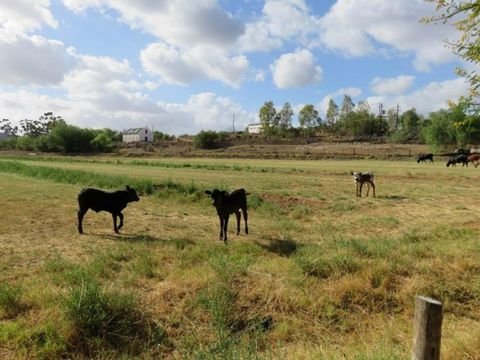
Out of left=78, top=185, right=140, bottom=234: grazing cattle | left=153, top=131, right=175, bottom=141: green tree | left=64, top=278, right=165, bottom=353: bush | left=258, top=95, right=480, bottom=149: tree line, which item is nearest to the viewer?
left=64, top=278, right=165, bottom=353: bush

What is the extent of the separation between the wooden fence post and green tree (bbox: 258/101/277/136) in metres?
113

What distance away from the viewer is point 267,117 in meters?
117

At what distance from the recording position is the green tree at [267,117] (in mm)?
115625

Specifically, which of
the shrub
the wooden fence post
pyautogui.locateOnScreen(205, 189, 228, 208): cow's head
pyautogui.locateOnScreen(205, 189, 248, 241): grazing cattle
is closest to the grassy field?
the shrub

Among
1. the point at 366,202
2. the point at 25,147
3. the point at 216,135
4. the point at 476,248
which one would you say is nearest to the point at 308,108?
the point at 216,135

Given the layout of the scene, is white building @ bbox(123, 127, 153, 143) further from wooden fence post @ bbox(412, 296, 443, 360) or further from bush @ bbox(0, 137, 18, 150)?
wooden fence post @ bbox(412, 296, 443, 360)

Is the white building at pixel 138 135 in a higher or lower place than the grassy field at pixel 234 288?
higher

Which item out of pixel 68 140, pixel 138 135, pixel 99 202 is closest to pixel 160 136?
pixel 138 135

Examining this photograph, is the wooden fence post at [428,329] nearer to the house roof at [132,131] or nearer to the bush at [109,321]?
the bush at [109,321]

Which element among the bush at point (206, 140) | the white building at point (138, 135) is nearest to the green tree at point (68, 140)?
the bush at point (206, 140)

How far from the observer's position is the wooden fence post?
3.64 metres

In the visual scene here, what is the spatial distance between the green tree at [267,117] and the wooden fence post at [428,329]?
371 ft

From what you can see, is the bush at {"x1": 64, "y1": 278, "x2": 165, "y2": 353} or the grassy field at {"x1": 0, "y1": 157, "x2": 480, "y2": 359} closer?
the grassy field at {"x1": 0, "y1": 157, "x2": 480, "y2": 359}

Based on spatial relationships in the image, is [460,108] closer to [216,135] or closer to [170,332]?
[170,332]
